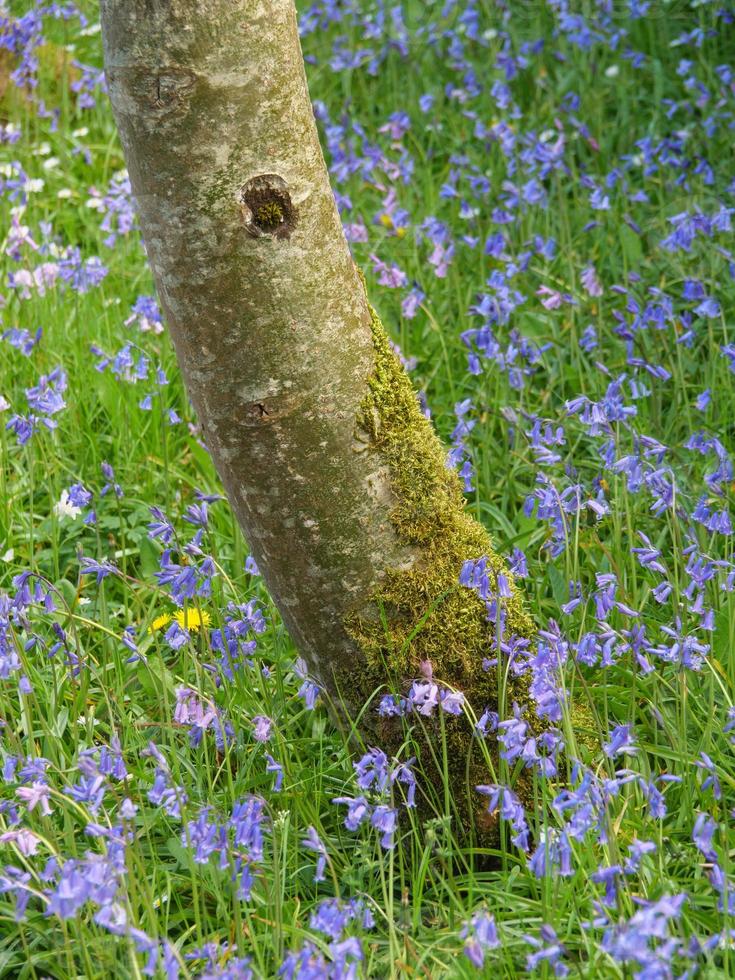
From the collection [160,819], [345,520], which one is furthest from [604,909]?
[160,819]

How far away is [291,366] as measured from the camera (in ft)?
7.47

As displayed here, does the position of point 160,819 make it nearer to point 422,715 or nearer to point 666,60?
point 422,715

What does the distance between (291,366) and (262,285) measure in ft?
0.54

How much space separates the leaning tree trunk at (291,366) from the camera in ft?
7.01

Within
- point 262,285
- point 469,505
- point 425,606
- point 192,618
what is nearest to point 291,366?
point 262,285

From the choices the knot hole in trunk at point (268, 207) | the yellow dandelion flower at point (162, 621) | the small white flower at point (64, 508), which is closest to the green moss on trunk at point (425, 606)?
the knot hole in trunk at point (268, 207)

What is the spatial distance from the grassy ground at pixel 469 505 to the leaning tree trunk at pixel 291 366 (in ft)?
0.55

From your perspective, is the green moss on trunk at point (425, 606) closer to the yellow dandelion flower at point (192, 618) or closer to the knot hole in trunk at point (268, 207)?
the knot hole in trunk at point (268, 207)

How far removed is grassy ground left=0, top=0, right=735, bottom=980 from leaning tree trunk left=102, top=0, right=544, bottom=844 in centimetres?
17

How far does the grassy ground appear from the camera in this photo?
2.06m

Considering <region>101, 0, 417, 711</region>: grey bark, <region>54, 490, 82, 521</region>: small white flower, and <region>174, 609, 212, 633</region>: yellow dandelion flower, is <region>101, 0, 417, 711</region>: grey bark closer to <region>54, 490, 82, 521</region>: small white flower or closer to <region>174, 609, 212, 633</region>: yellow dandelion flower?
<region>174, 609, 212, 633</region>: yellow dandelion flower

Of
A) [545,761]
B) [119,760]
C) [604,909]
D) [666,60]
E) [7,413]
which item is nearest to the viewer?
[604,909]

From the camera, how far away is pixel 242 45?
2.14 meters

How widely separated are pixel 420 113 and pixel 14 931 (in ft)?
15.4
